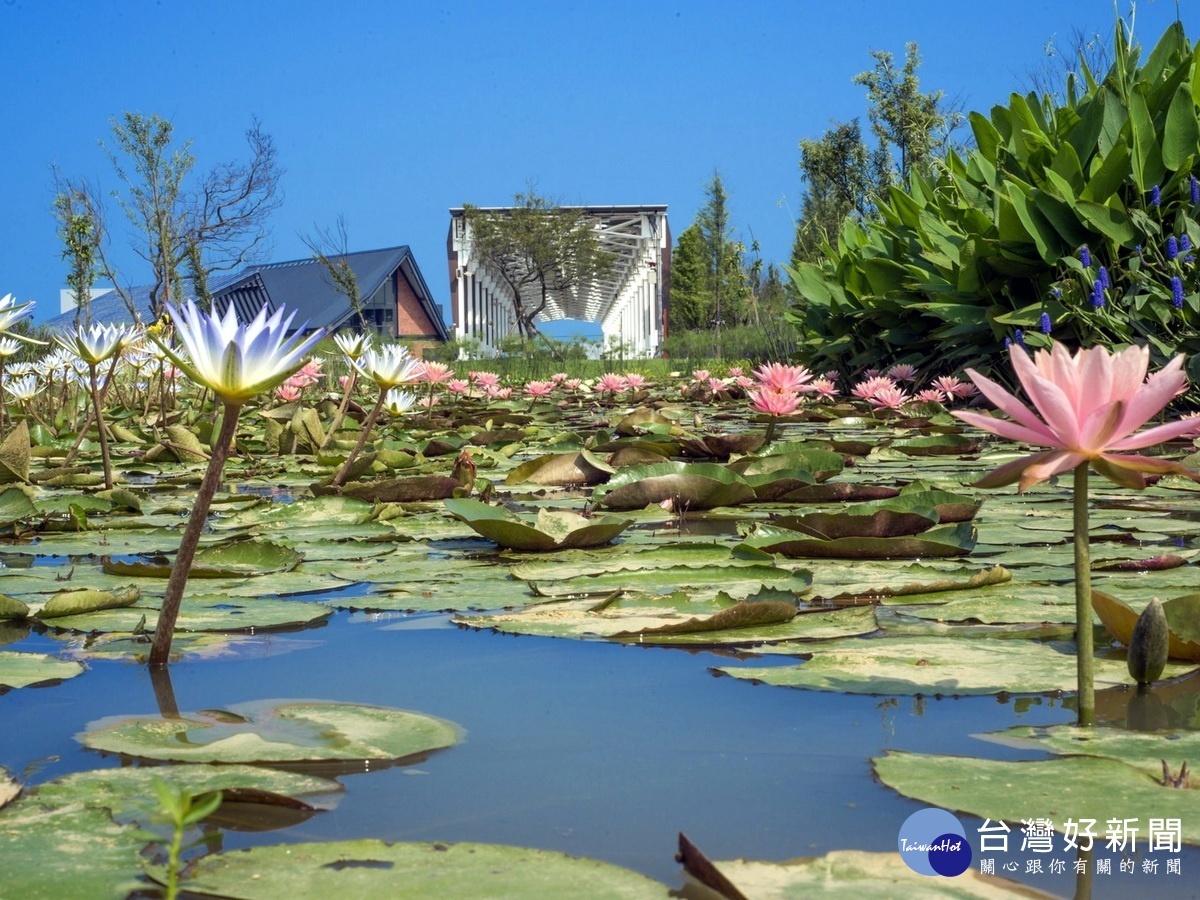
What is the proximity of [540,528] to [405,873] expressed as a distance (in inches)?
42.8

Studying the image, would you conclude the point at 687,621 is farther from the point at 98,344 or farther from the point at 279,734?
the point at 98,344

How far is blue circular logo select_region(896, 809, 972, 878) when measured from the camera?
1.71ft

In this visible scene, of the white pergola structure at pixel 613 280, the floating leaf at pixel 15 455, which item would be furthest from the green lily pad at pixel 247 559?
the white pergola structure at pixel 613 280

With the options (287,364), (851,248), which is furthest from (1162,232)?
(287,364)

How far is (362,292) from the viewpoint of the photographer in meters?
26.7

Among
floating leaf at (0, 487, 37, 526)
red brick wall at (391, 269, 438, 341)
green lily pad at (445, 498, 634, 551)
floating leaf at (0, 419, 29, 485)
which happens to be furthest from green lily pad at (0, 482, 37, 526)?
red brick wall at (391, 269, 438, 341)

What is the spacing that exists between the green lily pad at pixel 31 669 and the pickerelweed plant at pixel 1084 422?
744 mm

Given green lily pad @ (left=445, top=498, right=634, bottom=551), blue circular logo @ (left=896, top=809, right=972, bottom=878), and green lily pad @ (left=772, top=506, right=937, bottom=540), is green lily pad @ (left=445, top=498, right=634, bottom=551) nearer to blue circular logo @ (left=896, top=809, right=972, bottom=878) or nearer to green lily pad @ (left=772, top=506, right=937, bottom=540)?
green lily pad @ (left=772, top=506, right=937, bottom=540)

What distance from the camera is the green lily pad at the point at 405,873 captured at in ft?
1.59

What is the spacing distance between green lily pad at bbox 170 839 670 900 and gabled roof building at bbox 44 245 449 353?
27.1 metres

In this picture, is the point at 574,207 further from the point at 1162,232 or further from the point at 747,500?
the point at 747,500

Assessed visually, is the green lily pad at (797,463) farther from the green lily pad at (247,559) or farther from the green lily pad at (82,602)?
the green lily pad at (82,602)

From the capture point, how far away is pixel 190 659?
3.18ft

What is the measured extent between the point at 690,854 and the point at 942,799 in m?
0.19
